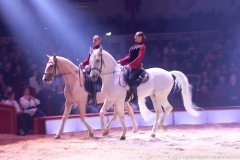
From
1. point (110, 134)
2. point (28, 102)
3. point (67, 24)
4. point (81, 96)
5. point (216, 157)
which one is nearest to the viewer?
point (216, 157)

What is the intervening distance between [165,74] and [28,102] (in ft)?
12.8

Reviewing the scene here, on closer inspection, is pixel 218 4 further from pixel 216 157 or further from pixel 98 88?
pixel 216 157

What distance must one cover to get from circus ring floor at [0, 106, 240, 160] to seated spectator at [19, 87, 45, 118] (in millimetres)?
908

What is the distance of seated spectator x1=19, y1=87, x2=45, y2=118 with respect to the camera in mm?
12633

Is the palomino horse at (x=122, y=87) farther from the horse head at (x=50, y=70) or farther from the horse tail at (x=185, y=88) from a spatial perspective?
the horse head at (x=50, y=70)

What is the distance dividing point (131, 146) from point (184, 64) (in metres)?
8.75

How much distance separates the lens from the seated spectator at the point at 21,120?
12.2 m

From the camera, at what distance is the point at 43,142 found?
409 inches

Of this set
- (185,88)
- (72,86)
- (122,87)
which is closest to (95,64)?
(122,87)

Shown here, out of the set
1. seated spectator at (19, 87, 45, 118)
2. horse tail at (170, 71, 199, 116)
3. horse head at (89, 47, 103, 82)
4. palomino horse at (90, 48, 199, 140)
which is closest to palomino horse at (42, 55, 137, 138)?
palomino horse at (90, 48, 199, 140)

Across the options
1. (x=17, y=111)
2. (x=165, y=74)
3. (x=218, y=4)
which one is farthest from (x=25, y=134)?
(x=218, y=4)

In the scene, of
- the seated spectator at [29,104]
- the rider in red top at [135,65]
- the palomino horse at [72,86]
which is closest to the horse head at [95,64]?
the rider in red top at [135,65]

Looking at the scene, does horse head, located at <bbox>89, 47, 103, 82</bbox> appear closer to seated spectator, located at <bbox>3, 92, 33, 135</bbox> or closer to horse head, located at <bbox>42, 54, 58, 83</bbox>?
horse head, located at <bbox>42, 54, 58, 83</bbox>

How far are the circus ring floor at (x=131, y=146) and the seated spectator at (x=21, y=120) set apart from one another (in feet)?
1.56
